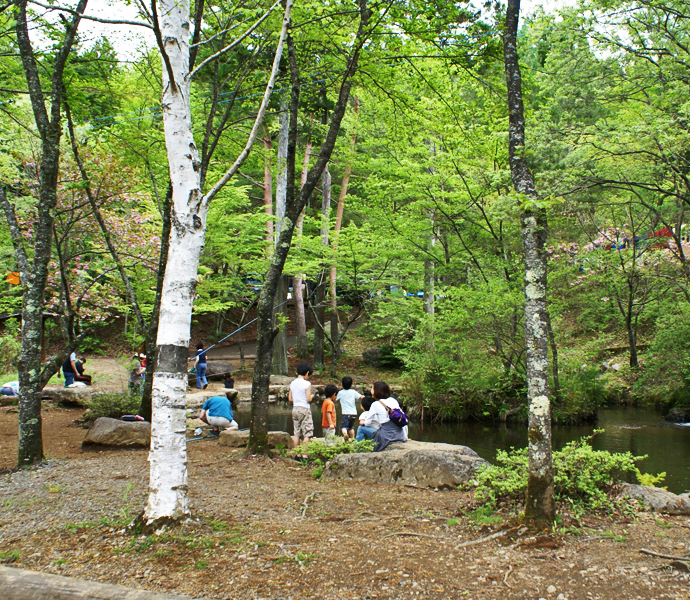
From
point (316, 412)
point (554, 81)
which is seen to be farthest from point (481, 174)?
point (316, 412)

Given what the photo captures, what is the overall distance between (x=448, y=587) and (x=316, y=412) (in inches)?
491

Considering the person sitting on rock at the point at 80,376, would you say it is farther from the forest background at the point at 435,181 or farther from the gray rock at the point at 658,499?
the gray rock at the point at 658,499

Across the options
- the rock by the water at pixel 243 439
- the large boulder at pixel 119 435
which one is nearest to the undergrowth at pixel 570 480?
the rock by the water at pixel 243 439

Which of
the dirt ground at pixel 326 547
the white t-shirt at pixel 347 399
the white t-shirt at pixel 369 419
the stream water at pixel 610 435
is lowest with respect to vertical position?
the stream water at pixel 610 435

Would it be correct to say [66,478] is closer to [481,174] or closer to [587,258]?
[481,174]

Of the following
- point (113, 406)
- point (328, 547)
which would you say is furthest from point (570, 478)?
point (113, 406)

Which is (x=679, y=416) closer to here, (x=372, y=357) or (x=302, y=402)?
(x=302, y=402)

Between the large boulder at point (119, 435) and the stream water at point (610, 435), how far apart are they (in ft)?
15.0

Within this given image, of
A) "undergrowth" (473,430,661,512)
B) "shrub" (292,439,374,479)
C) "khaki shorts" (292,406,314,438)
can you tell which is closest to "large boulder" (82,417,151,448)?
"khaki shorts" (292,406,314,438)

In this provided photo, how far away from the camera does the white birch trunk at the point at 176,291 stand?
3648 mm

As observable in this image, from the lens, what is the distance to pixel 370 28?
664cm

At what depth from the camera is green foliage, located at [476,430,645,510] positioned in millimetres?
4352

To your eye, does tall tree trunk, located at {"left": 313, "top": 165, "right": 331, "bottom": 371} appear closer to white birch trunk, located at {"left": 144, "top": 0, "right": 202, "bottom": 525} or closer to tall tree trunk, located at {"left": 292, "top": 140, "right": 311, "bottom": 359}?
tall tree trunk, located at {"left": 292, "top": 140, "right": 311, "bottom": 359}

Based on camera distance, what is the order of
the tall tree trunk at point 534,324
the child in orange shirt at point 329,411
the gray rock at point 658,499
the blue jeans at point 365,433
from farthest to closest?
the child in orange shirt at point 329,411, the blue jeans at point 365,433, the gray rock at point 658,499, the tall tree trunk at point 534,324
